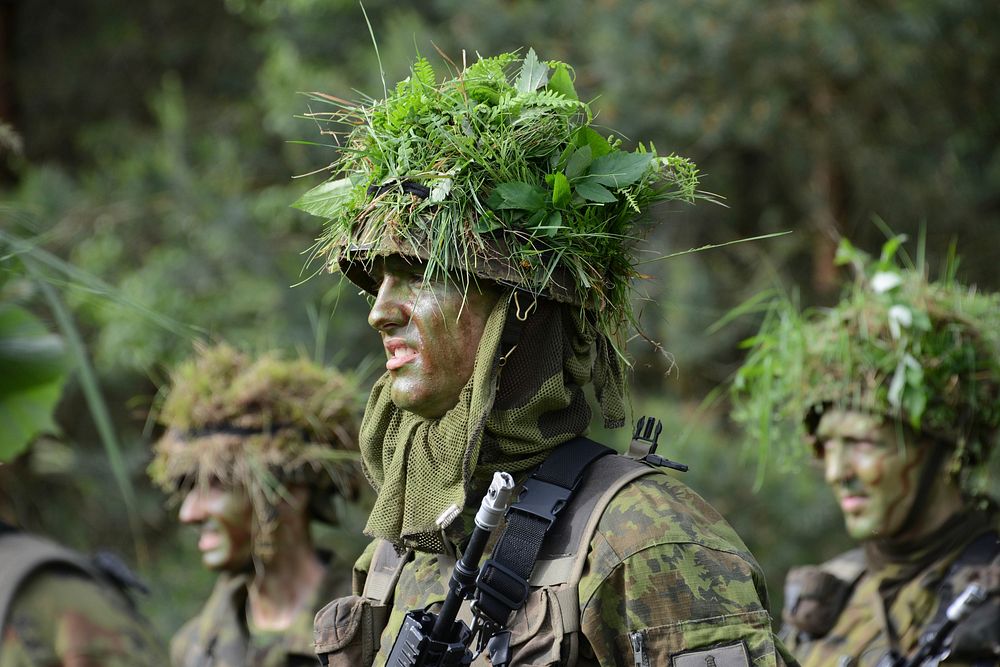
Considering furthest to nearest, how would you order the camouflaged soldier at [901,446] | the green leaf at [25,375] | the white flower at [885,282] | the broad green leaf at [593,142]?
1. the white flower at [885,282]
2. the camouflaged soldier at [901,446]
3. the green leaf at [25,375]
4. the broad green leaf at [593,142]

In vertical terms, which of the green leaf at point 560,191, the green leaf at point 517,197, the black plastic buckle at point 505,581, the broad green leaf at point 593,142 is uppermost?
the broad green leaf at point 593,142

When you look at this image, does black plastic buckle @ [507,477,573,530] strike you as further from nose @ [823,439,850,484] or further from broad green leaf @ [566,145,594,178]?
nose @ [823,439,850,484]

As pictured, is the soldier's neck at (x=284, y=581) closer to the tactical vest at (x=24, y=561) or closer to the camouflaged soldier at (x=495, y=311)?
the tactical vest at (x=24, y=561)

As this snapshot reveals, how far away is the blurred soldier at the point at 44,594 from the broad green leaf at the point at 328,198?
111 centimetres

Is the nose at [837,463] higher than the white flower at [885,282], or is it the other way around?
the white flower at [885,282]

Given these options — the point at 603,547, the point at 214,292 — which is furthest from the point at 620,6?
the point at 603,547

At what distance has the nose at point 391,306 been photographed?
9.02ft

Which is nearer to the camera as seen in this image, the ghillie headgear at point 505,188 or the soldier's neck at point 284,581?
the ghillie headgear at point 505,188

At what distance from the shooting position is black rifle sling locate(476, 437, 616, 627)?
2527 millimetres

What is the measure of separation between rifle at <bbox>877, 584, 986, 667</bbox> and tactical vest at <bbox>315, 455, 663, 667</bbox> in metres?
2.03

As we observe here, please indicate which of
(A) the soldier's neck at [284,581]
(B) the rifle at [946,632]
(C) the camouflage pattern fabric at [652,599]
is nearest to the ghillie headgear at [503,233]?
(C) the camouflage pattern fabric at [652,599]

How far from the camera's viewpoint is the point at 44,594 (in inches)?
148

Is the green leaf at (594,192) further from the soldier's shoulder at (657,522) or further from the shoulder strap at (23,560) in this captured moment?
the shoulder strap at (23,560)

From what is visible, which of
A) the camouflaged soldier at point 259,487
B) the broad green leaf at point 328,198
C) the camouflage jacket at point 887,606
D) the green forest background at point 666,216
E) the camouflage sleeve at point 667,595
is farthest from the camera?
the green forest background at point 666,216
